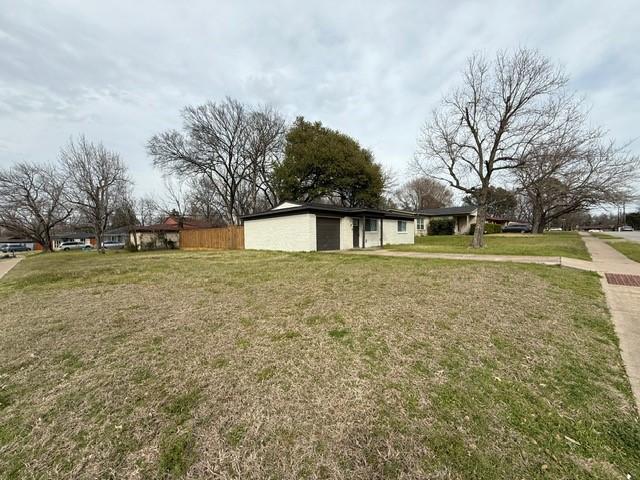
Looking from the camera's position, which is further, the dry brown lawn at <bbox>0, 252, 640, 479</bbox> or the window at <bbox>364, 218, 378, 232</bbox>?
the window at <bbox>364, 218, 378, 232</bbox>

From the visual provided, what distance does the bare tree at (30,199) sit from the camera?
26.1 meters

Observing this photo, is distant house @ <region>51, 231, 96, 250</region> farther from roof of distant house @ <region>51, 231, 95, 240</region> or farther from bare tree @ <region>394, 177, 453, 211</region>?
bare tree @ <region>394, 177, 453, 211</region>

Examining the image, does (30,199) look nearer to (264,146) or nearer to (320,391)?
(264,146)

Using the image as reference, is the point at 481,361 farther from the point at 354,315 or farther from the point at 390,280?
the point at 390,280

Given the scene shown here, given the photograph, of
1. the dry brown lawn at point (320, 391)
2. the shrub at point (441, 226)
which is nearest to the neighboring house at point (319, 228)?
the dry brown lawn at point (320, 391)

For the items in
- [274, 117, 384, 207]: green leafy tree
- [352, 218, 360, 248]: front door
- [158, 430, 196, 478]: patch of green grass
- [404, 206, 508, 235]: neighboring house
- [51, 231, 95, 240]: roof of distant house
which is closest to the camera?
[158, 430, 196, 478]: patch of green grass

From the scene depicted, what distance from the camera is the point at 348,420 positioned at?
6.55 feet

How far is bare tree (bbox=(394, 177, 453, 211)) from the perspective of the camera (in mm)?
47438

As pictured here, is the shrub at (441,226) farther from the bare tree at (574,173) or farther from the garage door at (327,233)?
the garage door at (327,233)

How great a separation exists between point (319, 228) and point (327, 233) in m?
0.70

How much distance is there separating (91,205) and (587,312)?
100 ft

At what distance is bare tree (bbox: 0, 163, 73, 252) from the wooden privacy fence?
12677 mm

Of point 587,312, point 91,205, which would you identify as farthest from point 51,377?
point 91,205

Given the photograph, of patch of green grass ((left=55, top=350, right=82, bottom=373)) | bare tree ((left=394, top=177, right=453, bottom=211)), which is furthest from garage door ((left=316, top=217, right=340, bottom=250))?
bare tree ((left=394, top=177, right=453, bottom=211))
